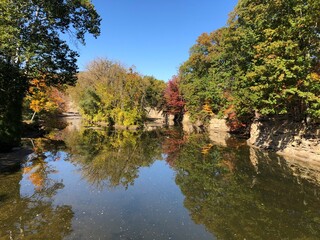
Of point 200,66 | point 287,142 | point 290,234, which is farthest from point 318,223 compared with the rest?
point 200,66

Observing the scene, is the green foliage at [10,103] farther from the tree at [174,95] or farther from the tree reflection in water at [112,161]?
Result: the tree at [174,95]

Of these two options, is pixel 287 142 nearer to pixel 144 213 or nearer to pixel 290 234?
pixel 290 234

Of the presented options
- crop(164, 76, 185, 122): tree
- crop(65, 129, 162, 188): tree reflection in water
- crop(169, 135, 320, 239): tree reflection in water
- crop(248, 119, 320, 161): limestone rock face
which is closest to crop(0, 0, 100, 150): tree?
crop(65, 129, 162, 188): tree reflection in water

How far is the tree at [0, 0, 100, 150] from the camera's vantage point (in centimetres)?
1225

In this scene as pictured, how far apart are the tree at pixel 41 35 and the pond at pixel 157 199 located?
5.64m

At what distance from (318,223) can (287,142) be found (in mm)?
12769

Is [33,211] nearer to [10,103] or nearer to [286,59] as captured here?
[10,103]

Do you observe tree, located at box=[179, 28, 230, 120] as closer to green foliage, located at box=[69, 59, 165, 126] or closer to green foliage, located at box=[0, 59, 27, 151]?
green foliage, located at box=[69, 59, 165, 126]

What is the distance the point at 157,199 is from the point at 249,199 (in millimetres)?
3882

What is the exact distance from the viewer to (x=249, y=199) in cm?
1006

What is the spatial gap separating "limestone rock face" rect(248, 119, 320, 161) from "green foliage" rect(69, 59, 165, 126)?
23440mm

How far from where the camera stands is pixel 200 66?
1815 inches

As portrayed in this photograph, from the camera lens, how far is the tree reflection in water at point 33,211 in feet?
22.2

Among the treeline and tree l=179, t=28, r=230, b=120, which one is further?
tree l=179, t=28, r=230, b=120
